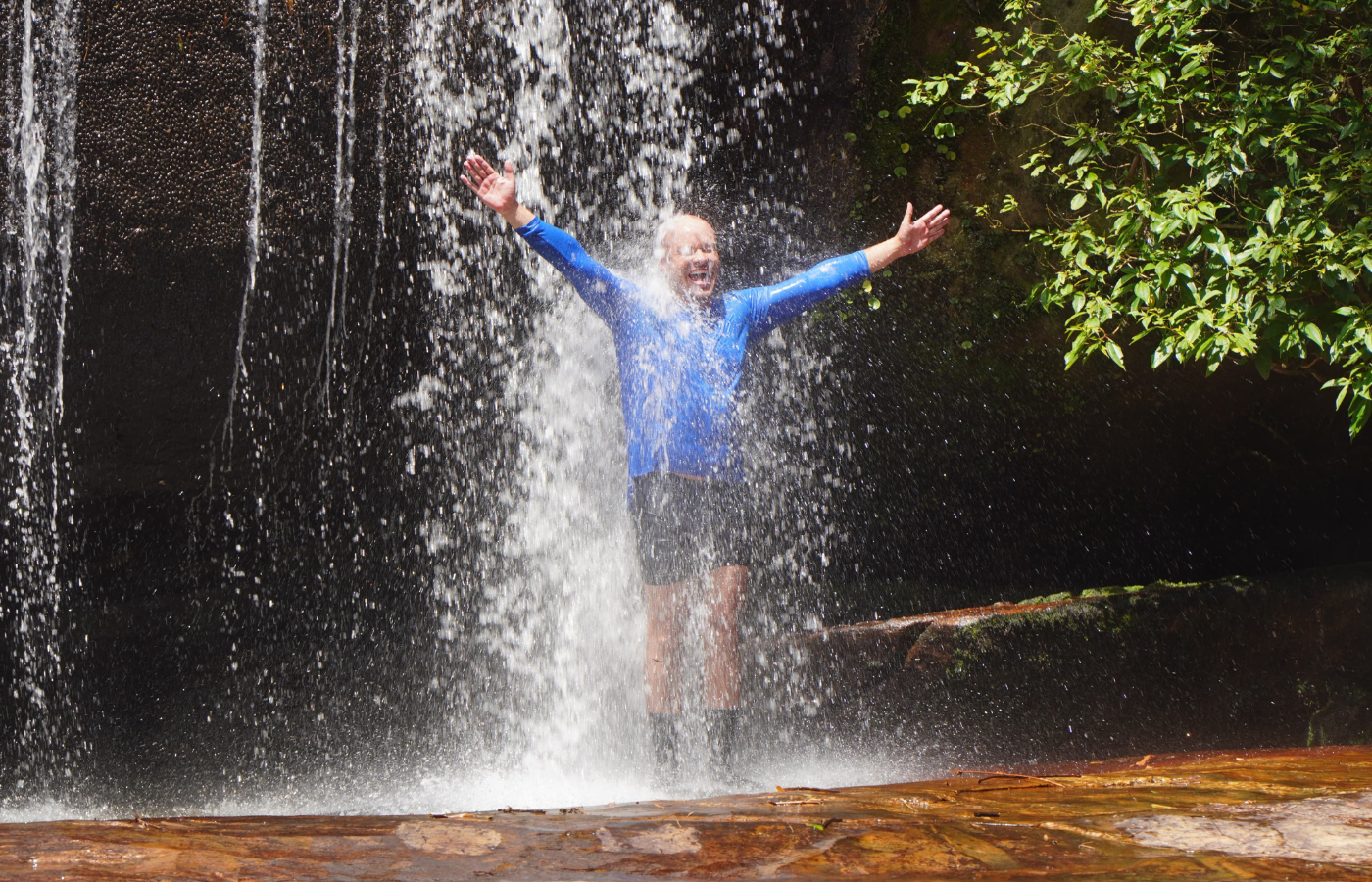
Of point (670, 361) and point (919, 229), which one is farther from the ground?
point (919, 229)

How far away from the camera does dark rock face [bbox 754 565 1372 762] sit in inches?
162

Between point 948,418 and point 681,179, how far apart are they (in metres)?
1.92

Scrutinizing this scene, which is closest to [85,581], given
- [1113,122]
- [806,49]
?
[806,49]

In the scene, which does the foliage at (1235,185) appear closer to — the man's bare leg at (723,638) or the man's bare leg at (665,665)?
the man's bare leg at (723,638)

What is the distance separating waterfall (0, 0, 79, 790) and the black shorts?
3201 millimetres

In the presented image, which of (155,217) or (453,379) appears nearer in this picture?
(155,217)

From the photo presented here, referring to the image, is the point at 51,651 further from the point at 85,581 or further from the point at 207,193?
the point at 207,193

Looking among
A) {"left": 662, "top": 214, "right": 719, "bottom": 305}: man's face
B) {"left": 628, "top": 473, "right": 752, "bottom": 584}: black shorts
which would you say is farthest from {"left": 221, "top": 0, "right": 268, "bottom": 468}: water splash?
{"left": 628, "top": 473, "right": 752, "bottom": 584}: black shorts

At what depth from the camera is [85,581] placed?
18.5ft

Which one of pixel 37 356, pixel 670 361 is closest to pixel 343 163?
pixel 37 356

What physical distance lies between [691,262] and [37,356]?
352 cm

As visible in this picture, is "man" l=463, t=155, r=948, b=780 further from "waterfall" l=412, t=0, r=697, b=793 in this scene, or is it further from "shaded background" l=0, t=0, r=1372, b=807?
"shaded background" l=0, t=0, r=1372, b=807

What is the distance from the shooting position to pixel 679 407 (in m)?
3.29

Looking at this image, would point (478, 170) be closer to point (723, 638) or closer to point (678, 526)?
point (678, 526)
